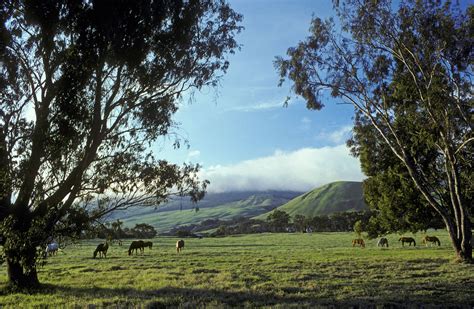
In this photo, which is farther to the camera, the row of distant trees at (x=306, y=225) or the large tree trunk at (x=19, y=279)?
the row of distant trees at (x=306, y=225)

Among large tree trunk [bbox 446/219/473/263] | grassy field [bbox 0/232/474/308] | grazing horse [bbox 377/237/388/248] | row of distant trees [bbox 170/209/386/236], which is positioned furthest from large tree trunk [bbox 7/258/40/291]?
row of distant trees [bbox 170/209/386/236]

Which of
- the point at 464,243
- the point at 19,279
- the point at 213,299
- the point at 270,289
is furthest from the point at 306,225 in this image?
the point at 213,299

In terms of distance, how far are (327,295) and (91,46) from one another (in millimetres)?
12312

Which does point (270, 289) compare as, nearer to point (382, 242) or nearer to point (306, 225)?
point (382, 242)

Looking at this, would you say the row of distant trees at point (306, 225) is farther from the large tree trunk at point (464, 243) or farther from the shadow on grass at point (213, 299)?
the shadow on grass at point (213, 299)

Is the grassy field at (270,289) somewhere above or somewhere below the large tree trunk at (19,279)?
below

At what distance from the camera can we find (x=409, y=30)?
962 inches

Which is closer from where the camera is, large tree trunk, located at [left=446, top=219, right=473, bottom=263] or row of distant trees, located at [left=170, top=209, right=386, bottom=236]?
large tree trunk, located at [left=446, top=219, right=473, bottom=263]

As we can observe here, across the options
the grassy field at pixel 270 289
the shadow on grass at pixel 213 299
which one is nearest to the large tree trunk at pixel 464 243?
the grassy field at pixel 270 289

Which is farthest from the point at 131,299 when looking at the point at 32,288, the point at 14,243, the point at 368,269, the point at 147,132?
the point at 368,269

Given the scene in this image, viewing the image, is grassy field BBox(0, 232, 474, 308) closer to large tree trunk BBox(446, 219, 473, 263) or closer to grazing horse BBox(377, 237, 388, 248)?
large tree trunk BBox(446, 219, 473, 263)

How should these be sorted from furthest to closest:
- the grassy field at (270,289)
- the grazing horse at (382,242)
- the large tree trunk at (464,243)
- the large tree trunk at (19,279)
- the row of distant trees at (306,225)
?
the row of distant trees at (306,225) → the grazing horse at (382,242) → the large tree trunk at (464,243) → the large tree trunk at (19,279) → the grassy field at (270,289)

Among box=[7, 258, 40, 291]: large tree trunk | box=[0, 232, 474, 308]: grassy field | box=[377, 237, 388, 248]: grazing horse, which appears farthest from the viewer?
box=[377, 237, 388, 248]: grazing horse

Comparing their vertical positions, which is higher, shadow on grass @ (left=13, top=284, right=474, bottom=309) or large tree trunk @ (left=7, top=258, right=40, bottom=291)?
large tree trunk @ (left=7, top=258, right=40, bottom=291)
